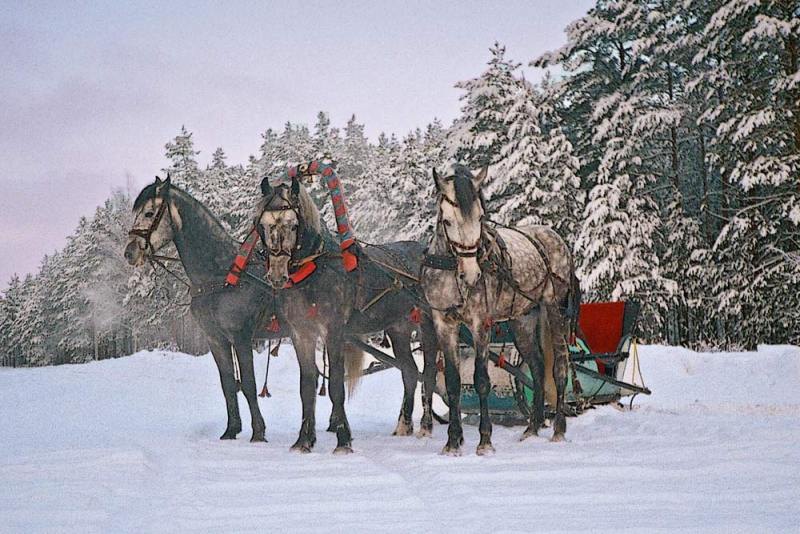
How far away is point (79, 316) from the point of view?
53.5 metres

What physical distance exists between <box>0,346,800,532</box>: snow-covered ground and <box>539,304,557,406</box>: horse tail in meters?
0.54

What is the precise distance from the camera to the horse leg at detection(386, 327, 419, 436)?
9.32m

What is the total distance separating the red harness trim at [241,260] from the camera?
321 inches

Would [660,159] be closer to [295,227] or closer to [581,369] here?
[581,369]

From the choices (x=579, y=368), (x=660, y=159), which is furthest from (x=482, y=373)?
(x=660, y=159)

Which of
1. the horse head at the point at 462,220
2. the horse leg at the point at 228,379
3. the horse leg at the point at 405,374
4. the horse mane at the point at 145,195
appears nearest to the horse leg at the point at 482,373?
the horse head at the point at 462,220

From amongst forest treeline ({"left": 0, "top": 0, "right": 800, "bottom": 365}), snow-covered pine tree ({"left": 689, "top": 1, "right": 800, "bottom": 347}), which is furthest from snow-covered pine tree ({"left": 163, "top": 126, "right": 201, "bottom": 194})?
snow-covered pine tree ({"left": 689, "top": 1, "right": 800, "bottom": 347})

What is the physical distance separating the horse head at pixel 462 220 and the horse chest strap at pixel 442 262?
0.72ft

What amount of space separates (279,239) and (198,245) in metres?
2.10

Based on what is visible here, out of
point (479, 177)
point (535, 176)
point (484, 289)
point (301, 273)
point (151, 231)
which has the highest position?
point (535, 176)

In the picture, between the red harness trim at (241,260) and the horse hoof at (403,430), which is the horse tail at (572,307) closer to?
the horse hoof at (403,430)

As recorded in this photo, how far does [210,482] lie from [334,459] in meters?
1.59

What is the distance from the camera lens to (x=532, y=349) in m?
8.43

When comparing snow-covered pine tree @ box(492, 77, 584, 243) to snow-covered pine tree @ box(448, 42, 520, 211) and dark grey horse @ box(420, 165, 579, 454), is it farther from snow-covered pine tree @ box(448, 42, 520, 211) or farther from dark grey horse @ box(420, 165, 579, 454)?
dark grey horse @ box(420, 165, 579, 454)
